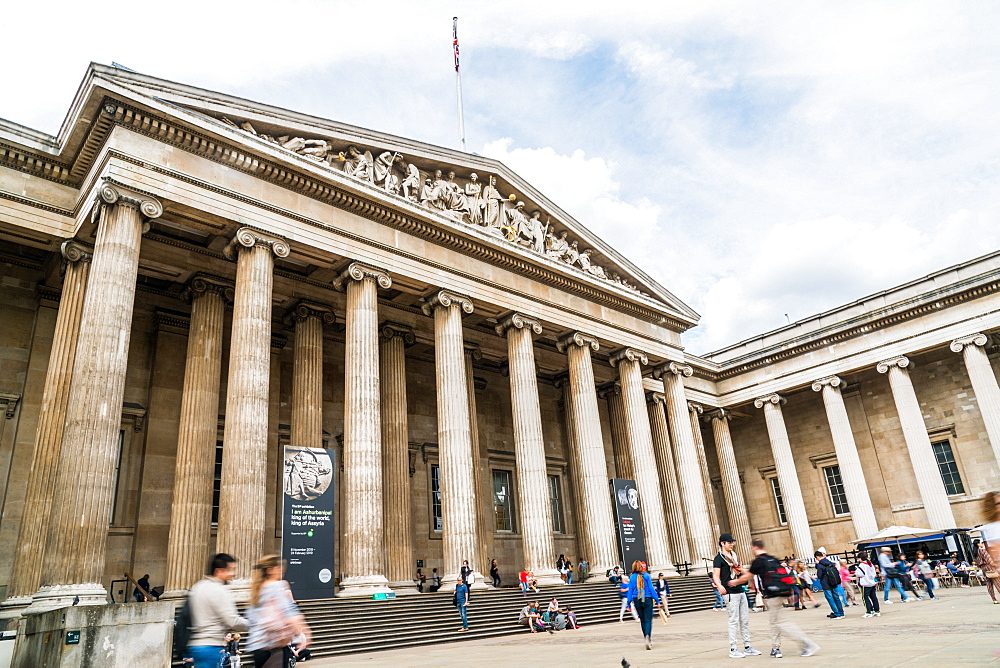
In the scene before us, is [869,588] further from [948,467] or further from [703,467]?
[948,467]

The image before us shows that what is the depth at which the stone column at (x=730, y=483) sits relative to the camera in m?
34.5

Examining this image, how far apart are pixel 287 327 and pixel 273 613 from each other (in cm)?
1806

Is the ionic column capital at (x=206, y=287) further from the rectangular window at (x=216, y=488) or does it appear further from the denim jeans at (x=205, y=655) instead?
the denim jeans at (x=205, y=655)

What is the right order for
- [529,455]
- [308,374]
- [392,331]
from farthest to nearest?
[392,331] < [529,455] < [308,374]

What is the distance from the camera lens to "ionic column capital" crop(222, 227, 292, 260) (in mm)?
17656

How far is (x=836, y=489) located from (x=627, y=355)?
15716mm

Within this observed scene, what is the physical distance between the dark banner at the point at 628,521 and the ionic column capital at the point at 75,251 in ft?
55.4

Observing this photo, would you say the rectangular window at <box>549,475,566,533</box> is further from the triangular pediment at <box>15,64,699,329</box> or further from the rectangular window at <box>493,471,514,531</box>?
the triangular pediment at <box>15,64,699,329</box>

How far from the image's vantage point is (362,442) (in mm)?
18266

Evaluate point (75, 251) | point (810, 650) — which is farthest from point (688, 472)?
point (75, 251)

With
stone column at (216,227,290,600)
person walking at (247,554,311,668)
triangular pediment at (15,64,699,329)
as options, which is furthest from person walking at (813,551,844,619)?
triangular pediment at (15,64,699,329)

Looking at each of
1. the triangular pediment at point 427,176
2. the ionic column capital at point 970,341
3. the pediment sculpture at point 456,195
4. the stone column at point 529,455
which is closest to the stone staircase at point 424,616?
the stone column at point 529,455

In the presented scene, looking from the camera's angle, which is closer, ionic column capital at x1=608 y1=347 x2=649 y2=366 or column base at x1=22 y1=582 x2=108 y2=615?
column base at x1=22 y1=582 x2=108 y2=615

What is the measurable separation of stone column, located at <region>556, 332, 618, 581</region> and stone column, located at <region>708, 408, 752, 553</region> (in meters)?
12.5
